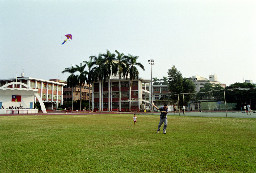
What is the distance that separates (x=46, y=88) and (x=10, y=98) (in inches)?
1161

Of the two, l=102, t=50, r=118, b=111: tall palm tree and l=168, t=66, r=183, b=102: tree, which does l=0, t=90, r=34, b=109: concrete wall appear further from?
l=168, t=66, r=183, b=102: tree

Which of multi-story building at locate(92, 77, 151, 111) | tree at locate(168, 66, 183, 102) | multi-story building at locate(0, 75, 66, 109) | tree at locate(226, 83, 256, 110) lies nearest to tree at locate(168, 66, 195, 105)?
tree at locate(168, 66, 183, 102)

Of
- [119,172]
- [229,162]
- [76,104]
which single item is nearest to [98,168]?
[119,172]

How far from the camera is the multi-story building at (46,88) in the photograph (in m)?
75.2

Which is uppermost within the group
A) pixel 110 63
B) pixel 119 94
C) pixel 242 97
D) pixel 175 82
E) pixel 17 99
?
pixel 110 63

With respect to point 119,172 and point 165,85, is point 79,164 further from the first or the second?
point 165,85

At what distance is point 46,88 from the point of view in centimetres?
8400

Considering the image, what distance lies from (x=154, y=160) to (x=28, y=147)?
5.41 m

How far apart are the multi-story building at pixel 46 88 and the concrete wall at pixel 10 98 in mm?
18482

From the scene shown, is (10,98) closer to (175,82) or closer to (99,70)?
(99,70)

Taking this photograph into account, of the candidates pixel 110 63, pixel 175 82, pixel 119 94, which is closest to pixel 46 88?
pixel 119 94

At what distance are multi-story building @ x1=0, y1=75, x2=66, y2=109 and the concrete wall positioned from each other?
18.5m

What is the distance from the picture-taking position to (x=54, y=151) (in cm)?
849

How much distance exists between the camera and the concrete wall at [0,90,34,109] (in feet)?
176
